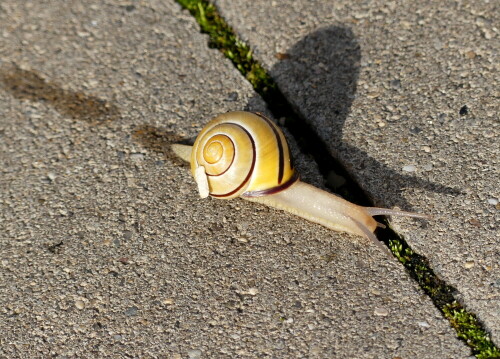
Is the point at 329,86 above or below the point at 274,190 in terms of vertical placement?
above

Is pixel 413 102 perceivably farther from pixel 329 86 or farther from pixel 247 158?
pixel 247 158

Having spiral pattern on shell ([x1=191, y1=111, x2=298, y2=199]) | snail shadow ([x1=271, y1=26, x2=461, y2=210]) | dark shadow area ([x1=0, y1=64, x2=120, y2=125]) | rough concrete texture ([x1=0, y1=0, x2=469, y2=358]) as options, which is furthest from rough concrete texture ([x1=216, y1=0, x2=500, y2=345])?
dark shadow area ([x1=0, y1=64, x2=120, y2=125])

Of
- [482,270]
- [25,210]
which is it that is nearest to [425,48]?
[482,270]

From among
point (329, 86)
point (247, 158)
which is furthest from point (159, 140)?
point (329, 86)

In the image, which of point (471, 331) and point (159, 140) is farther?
point (159, 140)

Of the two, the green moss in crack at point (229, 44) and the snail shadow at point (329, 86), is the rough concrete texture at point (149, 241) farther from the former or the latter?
the snail shadow at point (329, 86)

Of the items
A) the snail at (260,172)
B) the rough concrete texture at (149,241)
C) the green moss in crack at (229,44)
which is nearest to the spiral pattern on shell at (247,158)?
the snail at (260,172)
